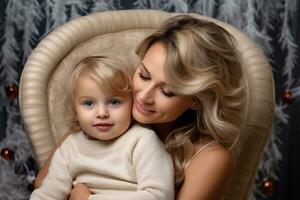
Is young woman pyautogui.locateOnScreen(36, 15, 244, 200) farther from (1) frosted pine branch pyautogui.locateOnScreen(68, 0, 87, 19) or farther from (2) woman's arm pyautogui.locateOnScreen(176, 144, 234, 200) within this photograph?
(1) frosted pine branch pyautogui.locateOnScreen(68, 0, 87, 19)

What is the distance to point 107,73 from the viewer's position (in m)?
1.22

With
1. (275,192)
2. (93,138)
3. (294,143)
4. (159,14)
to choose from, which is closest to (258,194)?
(275,192)

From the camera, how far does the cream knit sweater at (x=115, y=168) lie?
1.16 metres

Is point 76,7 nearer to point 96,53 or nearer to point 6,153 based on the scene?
point 96,53

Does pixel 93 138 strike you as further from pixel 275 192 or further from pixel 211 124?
pixel 275 192

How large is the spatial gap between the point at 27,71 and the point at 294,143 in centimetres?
119

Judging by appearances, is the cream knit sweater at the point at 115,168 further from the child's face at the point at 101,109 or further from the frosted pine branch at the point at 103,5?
the frosted pine branch at the point at 103,5

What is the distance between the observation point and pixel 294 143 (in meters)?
2.20

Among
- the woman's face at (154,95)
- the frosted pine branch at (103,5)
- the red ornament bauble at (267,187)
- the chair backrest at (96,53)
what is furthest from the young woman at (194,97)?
the red ornament bauble at (267,187)

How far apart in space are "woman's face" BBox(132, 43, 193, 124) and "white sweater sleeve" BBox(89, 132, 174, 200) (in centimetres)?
6

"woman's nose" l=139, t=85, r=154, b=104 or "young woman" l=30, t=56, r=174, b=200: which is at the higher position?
"woman's nose" l=139, t=85, r=154, b=104

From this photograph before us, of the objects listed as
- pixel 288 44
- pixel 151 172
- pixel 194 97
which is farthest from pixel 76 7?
pixel 151 172

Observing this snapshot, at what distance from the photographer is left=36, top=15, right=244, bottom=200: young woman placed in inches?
46.2

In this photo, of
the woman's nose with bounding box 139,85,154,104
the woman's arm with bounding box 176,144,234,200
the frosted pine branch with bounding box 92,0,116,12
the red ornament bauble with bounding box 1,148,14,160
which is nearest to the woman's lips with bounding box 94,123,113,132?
the woman's nose with bounding box 139,85,154,104
